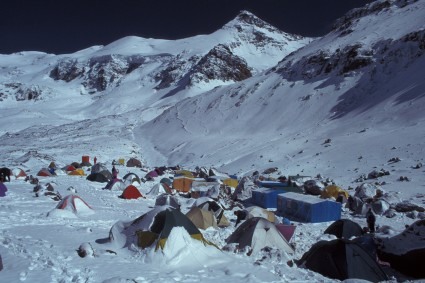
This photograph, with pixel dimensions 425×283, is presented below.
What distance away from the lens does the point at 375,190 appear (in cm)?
2130

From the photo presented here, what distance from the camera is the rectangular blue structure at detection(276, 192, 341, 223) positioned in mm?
17562

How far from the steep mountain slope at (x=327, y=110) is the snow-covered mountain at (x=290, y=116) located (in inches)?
6.7

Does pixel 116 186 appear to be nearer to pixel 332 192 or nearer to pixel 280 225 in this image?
pixel 332 192

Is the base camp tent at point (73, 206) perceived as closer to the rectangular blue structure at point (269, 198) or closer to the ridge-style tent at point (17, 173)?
the rectangular blue structure at point (269, 198)

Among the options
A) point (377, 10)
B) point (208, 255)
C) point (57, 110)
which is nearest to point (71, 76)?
point (57, 110)

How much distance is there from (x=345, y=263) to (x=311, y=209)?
25.4ft

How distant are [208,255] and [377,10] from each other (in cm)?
7277

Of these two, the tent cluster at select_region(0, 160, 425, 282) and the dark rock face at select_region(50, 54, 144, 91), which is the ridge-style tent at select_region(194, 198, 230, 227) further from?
the dark rock face at select_region(50, 54, 144, 91)

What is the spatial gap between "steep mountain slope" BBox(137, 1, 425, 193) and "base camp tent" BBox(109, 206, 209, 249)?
1929cm

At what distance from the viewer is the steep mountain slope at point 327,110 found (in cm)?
3409

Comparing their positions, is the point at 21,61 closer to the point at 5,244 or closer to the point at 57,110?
the point at 57,110

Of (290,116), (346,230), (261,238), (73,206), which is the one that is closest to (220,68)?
(290,116)

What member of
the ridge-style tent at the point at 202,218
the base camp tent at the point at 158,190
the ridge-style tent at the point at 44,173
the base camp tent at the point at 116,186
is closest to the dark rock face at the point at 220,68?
the ridge-style tent at the point at 44,173

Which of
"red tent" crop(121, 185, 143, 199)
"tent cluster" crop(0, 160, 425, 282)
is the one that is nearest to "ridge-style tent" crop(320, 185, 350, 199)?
"tent cluster" crop(0, 160, 425, 282)
